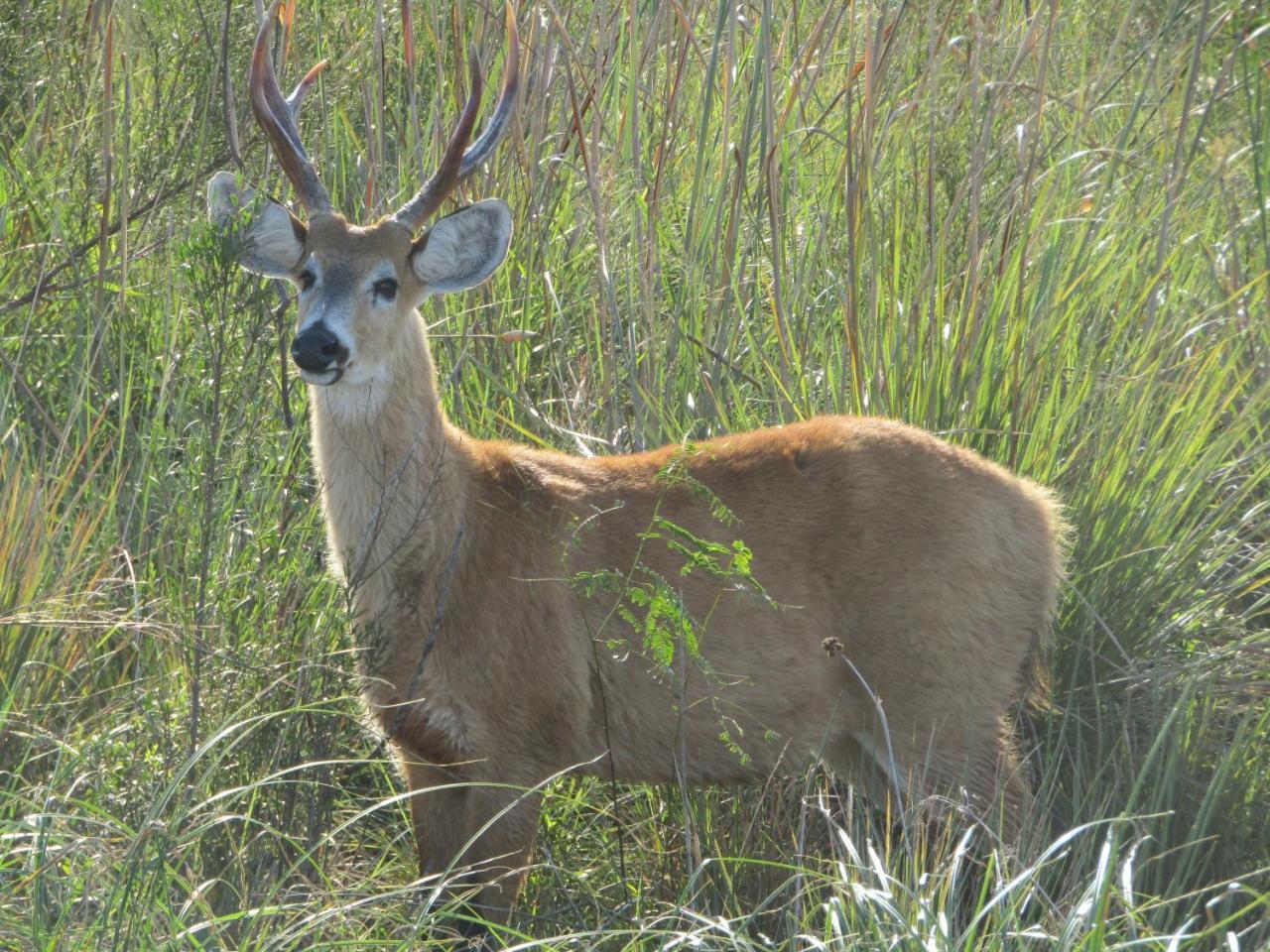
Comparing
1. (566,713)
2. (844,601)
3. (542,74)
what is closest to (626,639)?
(566,713)

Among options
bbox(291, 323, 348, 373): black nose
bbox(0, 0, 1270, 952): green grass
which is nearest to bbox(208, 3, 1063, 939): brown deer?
bbox(291, 323, 348, 373): black nose

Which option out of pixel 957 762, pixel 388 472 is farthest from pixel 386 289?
pixel 957 762

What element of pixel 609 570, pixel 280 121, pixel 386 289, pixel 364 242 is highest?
pixel 280 121

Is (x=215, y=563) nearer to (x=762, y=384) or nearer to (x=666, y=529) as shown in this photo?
(x=666, y=529)

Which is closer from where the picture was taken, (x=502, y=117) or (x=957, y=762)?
(x=957, y=762)

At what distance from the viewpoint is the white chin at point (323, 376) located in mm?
4043

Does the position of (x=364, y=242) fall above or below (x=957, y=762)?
above

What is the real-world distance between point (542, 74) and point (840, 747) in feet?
7.92

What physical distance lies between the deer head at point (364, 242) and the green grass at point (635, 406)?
8.7 inches

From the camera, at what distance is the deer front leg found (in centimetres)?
388

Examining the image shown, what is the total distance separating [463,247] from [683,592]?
1.17m

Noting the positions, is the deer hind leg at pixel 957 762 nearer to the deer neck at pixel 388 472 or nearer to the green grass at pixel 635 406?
the green grass at pixel 635 406

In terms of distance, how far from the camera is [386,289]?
4297 millimetres

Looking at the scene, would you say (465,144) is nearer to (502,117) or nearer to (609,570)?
(502,117)
